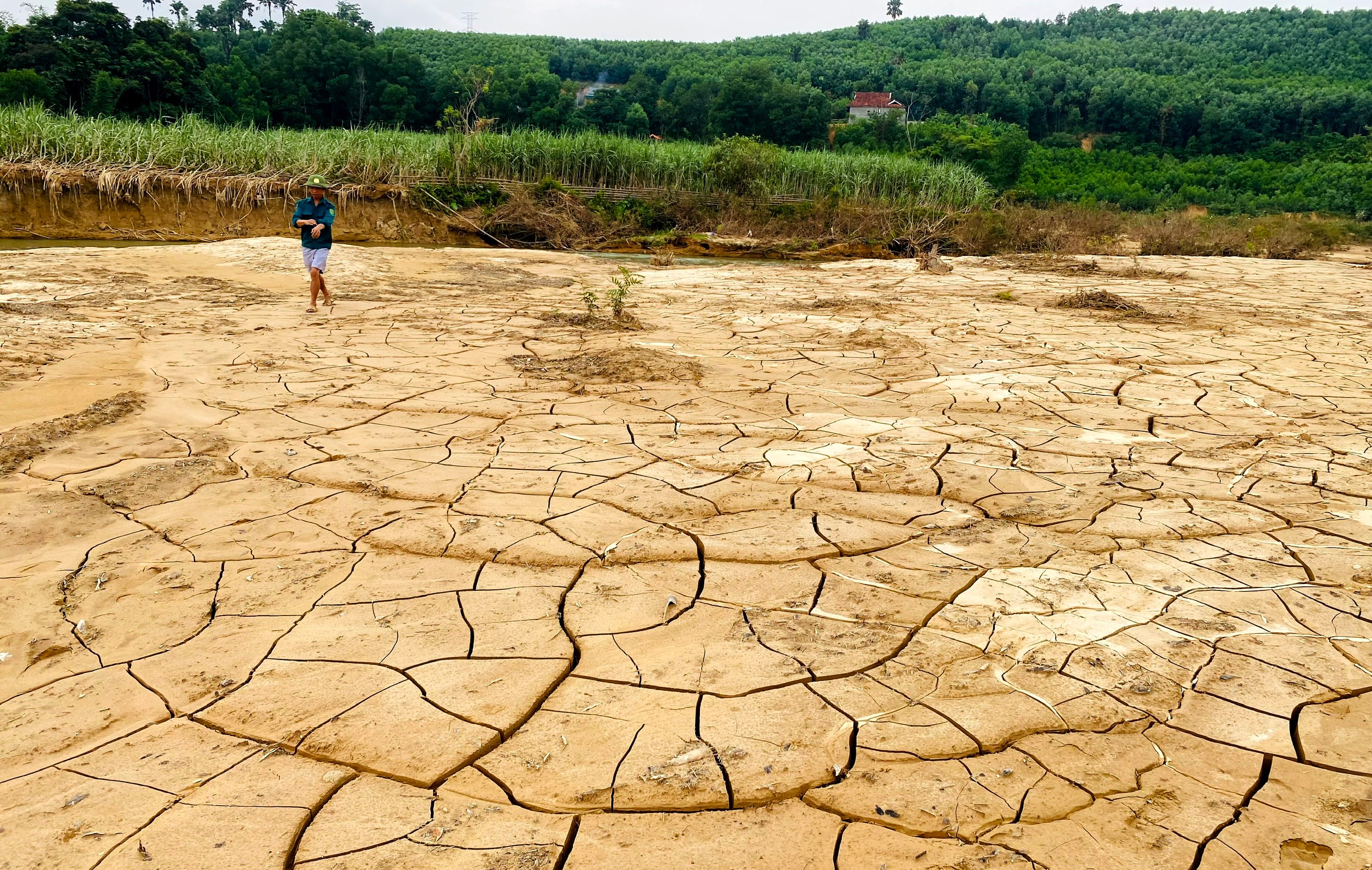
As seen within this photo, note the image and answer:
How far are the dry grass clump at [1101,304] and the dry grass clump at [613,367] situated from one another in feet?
14.7

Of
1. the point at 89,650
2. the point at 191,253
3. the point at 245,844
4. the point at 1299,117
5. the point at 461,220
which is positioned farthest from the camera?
the point at 1299,117

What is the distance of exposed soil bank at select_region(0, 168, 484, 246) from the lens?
13.6 m

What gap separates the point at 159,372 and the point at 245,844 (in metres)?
4.10

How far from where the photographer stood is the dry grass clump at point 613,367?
5043 millimetres

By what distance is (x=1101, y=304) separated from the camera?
798 cm

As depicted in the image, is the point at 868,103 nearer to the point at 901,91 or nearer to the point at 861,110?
the point at 861,110

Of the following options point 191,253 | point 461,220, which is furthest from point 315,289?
point 461,220

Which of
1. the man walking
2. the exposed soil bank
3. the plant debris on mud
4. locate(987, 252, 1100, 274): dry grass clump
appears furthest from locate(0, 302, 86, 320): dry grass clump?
locate(987, 252, 1100, 274): dry grass clump

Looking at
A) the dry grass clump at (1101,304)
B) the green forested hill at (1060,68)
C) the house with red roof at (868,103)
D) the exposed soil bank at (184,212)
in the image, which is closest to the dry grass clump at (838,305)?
the dry grass clump at (1101,304)

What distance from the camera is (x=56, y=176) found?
539 inches

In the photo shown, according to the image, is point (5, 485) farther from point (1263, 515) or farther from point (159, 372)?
point (1263, 515)

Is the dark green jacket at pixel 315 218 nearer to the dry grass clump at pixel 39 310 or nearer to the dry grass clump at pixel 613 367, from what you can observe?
the dry grass clump at pixel 39 310

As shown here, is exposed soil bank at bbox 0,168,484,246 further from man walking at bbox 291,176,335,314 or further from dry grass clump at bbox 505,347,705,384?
dry grass clump at bbox 505,347,705,384

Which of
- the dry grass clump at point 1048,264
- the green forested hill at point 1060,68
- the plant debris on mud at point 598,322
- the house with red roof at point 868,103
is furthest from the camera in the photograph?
the house with red roof at point 868,103
